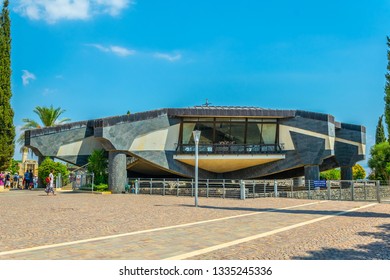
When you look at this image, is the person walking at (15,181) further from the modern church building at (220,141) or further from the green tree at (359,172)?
the green tree at (359,172)

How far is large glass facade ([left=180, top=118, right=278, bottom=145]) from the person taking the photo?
3231cm

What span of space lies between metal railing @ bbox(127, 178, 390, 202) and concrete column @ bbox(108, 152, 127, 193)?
0.83m

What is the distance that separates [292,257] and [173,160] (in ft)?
82.5

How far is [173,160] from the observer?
31203 millimetres

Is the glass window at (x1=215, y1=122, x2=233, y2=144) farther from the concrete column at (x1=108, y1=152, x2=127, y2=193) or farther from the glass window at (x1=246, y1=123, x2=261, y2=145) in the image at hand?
the concrete column at (x1=108, y1=152, x2=127, y2=193)

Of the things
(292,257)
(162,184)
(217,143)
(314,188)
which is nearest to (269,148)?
(217,143)

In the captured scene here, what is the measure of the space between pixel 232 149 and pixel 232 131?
6.06 ft

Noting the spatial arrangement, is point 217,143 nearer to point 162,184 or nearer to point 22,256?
point 162,184

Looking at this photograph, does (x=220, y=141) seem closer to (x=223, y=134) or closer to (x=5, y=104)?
(x=223, y=134)

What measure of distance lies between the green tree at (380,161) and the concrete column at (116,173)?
31.0 metres

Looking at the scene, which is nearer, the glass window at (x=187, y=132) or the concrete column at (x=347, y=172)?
Answer: the glass window at (x=187, y=132)

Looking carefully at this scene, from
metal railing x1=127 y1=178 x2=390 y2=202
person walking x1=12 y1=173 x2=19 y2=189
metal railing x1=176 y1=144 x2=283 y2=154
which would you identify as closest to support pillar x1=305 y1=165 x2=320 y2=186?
metal railing x1=176 y1=144 x2=283 y2=154

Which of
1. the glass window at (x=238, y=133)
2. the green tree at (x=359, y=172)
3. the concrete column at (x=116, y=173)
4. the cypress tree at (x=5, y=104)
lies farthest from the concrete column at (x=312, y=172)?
the cypress tree at (x=5, y=104)

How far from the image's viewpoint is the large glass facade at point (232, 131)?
3231cm
